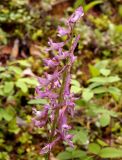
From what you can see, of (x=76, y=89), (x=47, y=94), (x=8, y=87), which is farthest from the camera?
(x=8, y=87)

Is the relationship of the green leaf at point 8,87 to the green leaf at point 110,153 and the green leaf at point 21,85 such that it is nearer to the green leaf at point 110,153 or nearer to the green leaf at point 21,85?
the green leaf at point 21,85

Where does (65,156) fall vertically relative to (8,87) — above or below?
below

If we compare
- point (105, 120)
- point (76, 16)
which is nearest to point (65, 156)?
point (105, 120)

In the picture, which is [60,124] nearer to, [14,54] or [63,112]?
[63,112]

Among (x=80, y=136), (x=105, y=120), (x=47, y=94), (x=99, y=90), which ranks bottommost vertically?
(x=80, y=136)

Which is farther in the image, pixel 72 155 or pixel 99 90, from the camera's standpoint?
pixel 99 90

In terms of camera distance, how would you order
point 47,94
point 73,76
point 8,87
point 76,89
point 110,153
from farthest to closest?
point 73,76
point 8,87
point 76,89
point 110,153
point 47,94

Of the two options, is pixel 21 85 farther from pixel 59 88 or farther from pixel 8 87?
pixel 59 88
